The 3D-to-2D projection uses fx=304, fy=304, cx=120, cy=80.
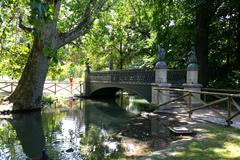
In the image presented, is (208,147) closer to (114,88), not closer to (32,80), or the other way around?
(32,80)

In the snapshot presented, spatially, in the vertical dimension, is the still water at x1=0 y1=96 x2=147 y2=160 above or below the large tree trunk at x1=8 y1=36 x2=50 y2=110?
below

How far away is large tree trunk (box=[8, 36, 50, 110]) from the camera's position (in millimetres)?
16562

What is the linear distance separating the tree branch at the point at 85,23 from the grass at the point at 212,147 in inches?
380

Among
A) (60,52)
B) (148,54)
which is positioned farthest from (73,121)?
(148,54)

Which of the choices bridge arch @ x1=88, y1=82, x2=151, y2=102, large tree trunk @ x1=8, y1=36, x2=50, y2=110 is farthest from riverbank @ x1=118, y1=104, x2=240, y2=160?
large tree trunk @ x1=8, y1=36, x2=50, y2=110

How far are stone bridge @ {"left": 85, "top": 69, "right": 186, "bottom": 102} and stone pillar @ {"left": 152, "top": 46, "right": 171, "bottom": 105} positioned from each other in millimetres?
424

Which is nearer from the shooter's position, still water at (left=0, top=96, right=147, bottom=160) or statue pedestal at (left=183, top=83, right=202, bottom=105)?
still water at (left=0, top=96, right=147, bottom=160)

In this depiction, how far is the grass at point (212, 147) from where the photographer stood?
6.85 m

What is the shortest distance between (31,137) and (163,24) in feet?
43.4

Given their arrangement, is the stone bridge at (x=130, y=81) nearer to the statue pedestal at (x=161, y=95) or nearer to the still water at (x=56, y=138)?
the statue pedestal at (x=161, y=95)

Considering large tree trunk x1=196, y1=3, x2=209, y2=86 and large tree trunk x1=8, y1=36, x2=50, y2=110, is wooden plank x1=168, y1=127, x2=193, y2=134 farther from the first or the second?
large tree trunk x1=8, y1=36, x2=50, y2=110

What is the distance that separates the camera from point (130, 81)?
2061 cm

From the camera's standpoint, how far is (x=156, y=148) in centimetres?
841

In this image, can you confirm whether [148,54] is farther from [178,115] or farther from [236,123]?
[236,123]
